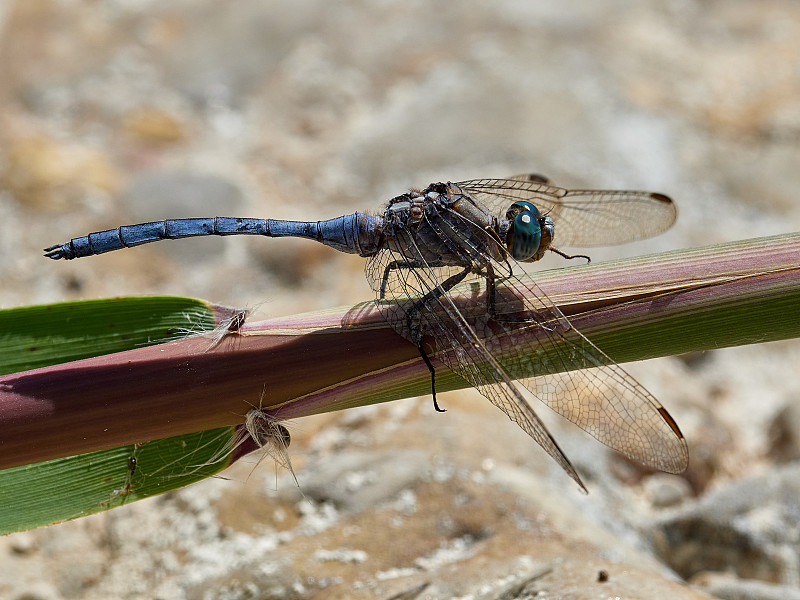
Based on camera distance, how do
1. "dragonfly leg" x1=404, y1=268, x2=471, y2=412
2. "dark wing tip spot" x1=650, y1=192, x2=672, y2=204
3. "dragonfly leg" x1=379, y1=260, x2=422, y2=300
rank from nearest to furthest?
"dragonfly leg" x1=404, y1=268, x2=471, y2=412, "dragonfly leg" x1=379, y1=260, x2=422, y2=300, "dark wing tip spot" x1=650, y1=192, x2=672, y2=204

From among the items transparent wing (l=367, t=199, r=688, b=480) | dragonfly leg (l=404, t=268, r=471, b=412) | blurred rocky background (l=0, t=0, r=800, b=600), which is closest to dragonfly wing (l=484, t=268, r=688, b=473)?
transparent wing (l=367, t=199, r=688, b=480)

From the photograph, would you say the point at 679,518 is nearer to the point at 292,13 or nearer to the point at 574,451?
the point at 574,451

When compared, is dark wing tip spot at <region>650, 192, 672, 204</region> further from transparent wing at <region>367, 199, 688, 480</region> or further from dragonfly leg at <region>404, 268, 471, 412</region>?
dragonfly leg at <region>404, 268, 471, 412</region>

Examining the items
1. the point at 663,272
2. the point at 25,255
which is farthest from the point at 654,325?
the point at 25,255

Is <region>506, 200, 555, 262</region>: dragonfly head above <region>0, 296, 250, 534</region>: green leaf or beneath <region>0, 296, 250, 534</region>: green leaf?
above

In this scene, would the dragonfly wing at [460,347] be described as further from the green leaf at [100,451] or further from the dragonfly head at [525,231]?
the green leaf at [100,451]

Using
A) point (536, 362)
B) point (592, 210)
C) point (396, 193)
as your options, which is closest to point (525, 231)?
point (592, 210)

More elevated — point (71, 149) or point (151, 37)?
point (151, 37)

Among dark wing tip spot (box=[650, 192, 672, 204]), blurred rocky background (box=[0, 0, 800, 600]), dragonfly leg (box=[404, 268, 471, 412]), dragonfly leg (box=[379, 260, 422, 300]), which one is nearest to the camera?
dragonfly leg (box=[404, 268, 471, 412])
